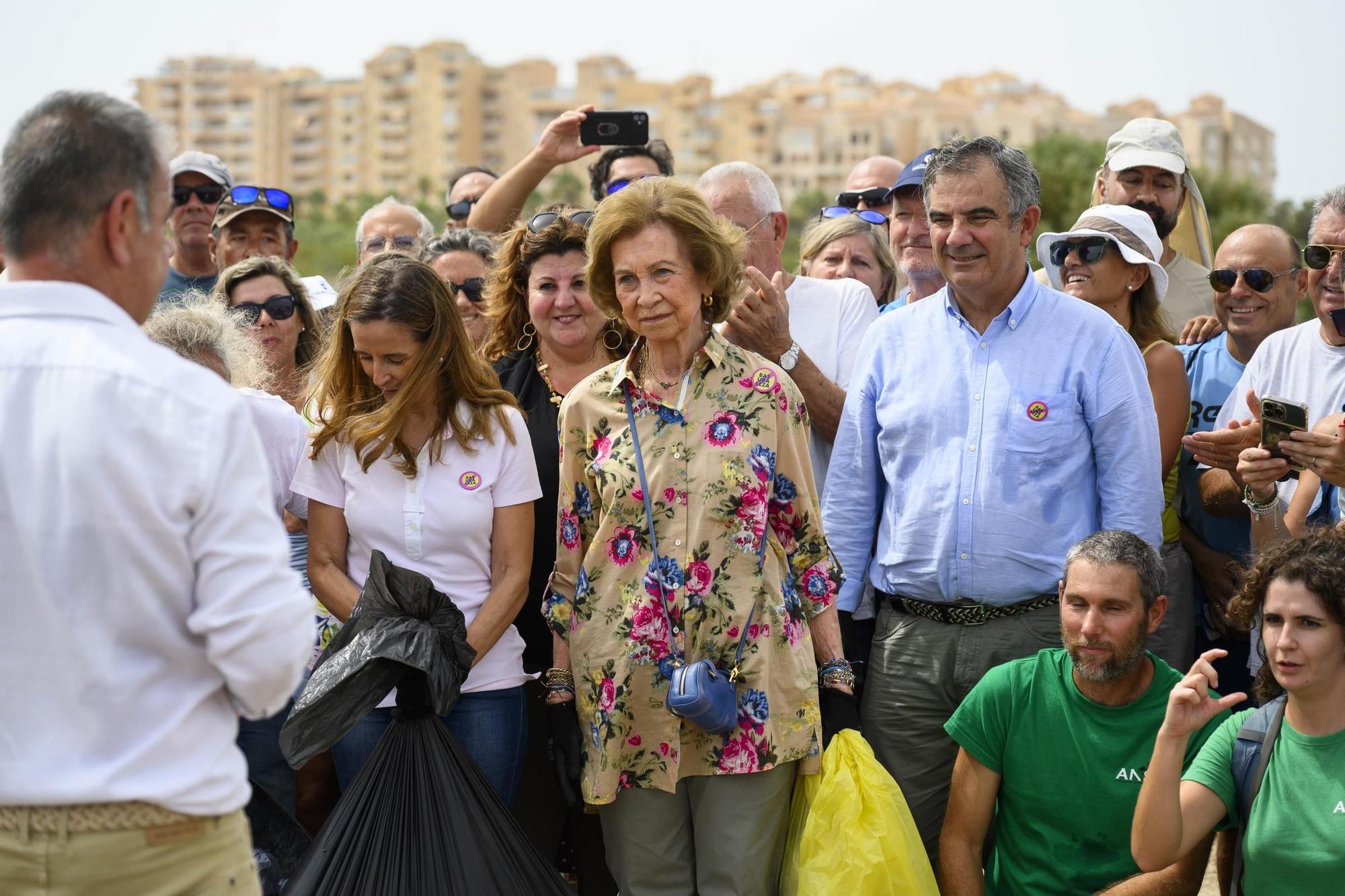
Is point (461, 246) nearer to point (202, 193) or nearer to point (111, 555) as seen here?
point (202, 193)

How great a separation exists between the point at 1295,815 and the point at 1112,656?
1.95ft

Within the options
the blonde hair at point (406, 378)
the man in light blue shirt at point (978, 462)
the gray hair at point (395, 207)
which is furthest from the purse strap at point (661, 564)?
the gray hair at point (395, 207)

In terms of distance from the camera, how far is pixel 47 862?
2199 millimetres

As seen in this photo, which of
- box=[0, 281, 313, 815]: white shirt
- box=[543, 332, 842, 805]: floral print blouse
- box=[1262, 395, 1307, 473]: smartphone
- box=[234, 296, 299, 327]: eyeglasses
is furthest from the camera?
box=[234, 296, 299, 327]: eyeglasses

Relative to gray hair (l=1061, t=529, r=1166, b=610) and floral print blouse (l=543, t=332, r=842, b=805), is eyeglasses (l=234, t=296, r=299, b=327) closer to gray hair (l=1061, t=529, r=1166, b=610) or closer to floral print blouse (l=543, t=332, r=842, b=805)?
floral print blouse (l=543, t=332, r=842, b=805)

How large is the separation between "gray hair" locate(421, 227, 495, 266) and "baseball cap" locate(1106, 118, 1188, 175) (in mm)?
2546

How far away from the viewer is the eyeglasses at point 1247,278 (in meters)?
5.03

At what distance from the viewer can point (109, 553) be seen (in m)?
2.18

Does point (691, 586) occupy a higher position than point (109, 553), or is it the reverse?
point (109, 553)

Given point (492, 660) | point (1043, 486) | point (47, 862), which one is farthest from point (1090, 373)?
point (47, 862)

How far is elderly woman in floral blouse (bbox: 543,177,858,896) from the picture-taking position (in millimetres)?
3629

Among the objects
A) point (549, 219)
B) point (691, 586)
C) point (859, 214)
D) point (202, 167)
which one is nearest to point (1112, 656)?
point (691, 586)

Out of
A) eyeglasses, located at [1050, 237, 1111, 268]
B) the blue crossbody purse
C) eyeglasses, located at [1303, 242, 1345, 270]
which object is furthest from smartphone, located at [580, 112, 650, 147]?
eyeglasses, located at [1303, 242, 1345, 270]

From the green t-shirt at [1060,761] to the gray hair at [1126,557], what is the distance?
250 mm
